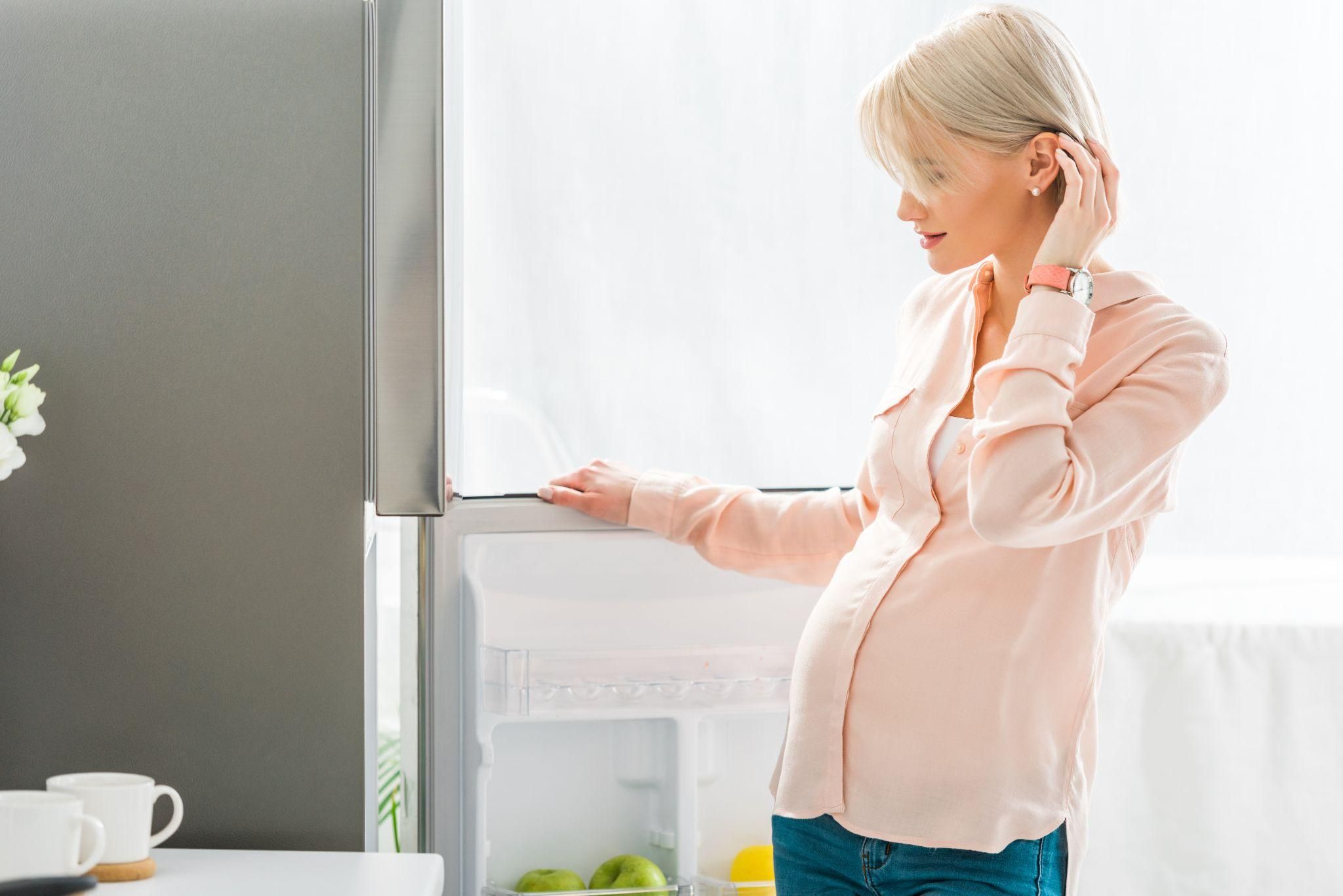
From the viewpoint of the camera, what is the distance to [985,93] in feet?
3.37

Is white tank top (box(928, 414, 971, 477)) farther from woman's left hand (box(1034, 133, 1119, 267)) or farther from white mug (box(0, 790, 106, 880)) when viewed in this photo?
white mug (box(0, 790, 106, 880))

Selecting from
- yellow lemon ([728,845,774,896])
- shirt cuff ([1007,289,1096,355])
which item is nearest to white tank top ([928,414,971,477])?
shirt cuff ([1007,289,1096,355])

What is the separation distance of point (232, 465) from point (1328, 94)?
1.40m

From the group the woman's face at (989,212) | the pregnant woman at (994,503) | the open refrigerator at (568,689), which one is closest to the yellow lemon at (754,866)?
the open refrigerator at (568,689)

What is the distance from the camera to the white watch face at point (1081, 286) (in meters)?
0.99

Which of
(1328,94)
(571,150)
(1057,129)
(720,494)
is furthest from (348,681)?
(1328,94)

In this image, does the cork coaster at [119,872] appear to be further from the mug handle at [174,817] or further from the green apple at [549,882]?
the green apple at [549,882]

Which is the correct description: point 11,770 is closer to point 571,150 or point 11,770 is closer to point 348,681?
point 348,681

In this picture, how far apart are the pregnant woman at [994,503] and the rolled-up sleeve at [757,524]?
162mm

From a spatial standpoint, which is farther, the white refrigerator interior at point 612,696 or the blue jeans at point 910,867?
the white refrigerator interior at point 612,696

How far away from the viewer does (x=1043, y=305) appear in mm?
978

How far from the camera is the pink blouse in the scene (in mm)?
962

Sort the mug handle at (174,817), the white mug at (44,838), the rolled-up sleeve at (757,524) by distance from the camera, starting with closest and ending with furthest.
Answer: the white mug at (44,838) < the mug handle at (174,817) < the rolled-up sleeve at (757,524)

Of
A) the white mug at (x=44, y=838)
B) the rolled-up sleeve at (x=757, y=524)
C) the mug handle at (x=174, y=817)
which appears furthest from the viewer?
the rolled-up sleeve at (x=757, y=524)
